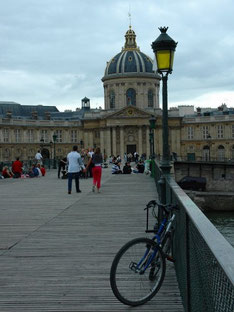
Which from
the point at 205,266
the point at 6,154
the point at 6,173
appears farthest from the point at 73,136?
the point at 205,266

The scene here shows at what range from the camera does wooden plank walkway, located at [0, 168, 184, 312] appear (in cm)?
573

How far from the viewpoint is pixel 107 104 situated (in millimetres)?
96812

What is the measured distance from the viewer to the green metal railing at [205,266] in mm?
2811

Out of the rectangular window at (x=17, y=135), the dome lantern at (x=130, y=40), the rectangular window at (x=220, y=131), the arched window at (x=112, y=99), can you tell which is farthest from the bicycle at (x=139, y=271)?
the dome lantern at (x=130, y=40)

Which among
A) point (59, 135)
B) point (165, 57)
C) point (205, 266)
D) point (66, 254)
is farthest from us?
point (59, 135)

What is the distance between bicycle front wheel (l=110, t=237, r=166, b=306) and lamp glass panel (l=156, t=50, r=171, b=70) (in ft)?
17.2

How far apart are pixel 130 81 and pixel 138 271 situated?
293ft

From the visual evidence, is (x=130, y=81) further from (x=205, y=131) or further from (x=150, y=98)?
(x=205, y=131)

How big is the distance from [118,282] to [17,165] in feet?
86.0

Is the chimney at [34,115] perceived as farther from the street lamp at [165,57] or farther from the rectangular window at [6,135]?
the street lamp at [165,57]

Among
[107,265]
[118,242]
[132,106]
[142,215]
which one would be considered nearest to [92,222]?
[142,215]

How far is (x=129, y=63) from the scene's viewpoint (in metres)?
93.9

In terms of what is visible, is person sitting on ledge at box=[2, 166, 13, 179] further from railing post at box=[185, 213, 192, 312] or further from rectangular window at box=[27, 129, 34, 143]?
rectangular window at box=[27, 129, 34, 143]

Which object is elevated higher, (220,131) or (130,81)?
(130,81)
